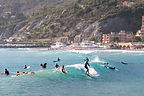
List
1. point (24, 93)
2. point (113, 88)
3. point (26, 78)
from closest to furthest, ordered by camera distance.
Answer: point (24, 93)
point (113, 88)
point (26, 78)

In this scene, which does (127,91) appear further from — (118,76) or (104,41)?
(104,41)

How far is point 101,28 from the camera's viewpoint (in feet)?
637

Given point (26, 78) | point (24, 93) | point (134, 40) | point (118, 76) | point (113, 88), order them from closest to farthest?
point (24, 93) → point (113, 88) → point (26, 78) → point (118, 76) → point (134, 40)

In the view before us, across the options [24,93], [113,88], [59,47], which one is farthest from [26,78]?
[59,47]

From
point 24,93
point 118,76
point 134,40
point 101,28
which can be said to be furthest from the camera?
point 101,28

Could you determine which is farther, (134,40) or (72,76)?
(134,40)

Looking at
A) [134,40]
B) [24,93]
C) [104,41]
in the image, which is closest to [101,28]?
[104,41]

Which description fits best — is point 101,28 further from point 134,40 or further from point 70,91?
point 70,91

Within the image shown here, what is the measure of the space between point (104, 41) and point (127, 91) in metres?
157

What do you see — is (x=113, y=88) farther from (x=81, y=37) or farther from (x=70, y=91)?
(x=81, y=37)

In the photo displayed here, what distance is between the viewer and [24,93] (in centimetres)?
2894

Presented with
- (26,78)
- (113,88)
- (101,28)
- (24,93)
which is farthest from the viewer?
(101,28)

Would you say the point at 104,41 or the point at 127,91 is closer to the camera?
the point at 127,91

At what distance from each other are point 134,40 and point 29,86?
14893 cm
